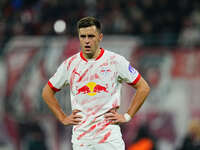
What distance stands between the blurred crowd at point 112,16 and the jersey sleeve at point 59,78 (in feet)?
21.5

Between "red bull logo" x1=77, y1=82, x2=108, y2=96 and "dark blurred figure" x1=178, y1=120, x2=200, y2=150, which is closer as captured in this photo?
"red bull logo" x1=77, y1=82, x2=108, y2=96

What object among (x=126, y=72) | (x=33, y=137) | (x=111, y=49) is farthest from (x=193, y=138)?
(x=126, y=72)

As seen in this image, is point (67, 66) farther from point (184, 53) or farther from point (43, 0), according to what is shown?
point (43, 0)

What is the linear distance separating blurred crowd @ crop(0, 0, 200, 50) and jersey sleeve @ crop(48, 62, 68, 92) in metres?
6.55

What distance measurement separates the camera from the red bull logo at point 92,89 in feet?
18.6

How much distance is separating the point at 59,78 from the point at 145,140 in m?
6.54

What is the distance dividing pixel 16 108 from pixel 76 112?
23.9ft

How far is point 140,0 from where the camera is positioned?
43.2 feet

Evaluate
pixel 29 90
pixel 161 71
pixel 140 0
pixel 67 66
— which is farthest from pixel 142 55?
pixel 67 66

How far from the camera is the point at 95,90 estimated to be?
5680 millimetres

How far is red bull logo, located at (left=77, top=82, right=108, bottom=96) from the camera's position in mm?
5676

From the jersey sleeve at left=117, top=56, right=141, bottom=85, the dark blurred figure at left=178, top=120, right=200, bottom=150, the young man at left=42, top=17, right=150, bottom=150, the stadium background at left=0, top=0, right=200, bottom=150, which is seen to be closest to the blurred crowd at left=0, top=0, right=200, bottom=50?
the stadium background at left=0, top=0, right=200, bottom=150

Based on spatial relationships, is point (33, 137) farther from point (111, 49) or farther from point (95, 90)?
point (95, 90)

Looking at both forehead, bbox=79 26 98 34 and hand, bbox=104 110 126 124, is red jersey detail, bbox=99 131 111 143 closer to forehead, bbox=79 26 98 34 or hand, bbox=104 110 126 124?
hand, bbox=104 110 126 124
